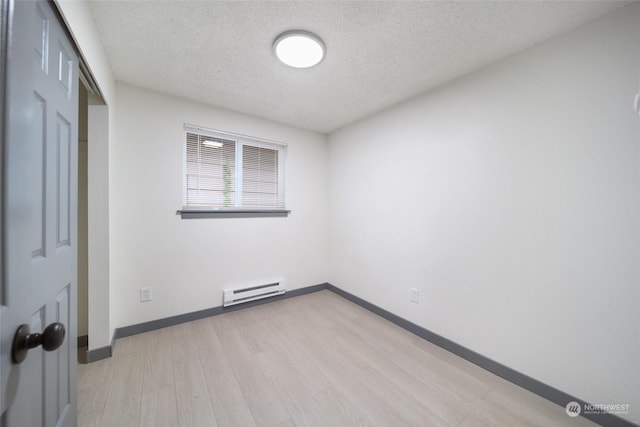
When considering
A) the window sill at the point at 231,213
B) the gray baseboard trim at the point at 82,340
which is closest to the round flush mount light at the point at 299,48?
the window sill at the point at 231,213

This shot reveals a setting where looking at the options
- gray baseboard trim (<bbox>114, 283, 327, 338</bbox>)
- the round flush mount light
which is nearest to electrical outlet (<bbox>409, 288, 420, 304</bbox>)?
gray baseboard trim (<bbox>114, 283, 327, 338</bbox>)

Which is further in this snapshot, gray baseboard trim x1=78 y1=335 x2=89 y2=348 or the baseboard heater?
the baseboard heater

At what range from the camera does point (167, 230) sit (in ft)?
7.39

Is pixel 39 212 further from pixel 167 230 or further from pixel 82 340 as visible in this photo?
pixel 82 340

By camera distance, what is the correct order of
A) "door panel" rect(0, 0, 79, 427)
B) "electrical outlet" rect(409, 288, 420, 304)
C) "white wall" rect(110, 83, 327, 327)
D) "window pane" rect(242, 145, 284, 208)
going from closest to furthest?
"door panel" rect(0, 0, 79, 427)
"white wall" rect(110, 83, 327, 327)
"electrical outlet" rect(409, 288, 420, 304)
"window pane" rect(242, 145, 284, 208)

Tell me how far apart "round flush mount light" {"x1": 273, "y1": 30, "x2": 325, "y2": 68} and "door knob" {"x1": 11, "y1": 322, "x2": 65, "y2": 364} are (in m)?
1.77

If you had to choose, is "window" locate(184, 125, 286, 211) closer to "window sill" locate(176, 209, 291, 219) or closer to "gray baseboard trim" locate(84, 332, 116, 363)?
"window sill" locate(176, 209, 291, 219)

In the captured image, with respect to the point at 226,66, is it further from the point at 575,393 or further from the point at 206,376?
the point at 575,393

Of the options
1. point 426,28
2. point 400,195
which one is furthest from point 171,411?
point 426,28

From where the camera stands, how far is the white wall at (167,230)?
2.06 meters

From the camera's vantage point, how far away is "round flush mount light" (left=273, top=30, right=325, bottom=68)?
57.9 inches

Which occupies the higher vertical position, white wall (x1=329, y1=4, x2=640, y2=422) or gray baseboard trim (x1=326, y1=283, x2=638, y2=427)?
white wall (x1=329, y1=4, x2=640, y2=422)

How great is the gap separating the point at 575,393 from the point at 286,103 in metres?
3.14

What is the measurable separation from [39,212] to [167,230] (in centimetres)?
163
